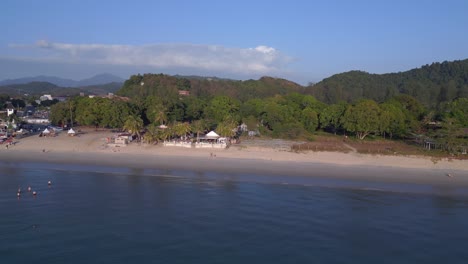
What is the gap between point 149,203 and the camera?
21453 millimetres

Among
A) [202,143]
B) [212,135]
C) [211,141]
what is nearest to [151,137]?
[202,143]

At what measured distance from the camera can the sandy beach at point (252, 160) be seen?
29.5 meters

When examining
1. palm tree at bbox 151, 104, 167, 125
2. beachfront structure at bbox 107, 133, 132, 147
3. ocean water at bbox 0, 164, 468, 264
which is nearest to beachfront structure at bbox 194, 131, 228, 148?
beachfront structure at bbox 107, 133, 132, 147

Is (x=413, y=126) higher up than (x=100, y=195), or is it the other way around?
(x=413, y=126)

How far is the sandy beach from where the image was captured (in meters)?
29.5

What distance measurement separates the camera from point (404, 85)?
9356cm

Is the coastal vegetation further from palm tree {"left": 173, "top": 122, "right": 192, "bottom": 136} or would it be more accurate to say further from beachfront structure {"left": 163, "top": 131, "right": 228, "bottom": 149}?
beachfront structure {"left": 163, "top": 131, "right": 228, "bottom": 149}

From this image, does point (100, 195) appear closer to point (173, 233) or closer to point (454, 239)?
point (173, 233)

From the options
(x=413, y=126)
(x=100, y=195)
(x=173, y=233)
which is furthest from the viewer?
(x=413, y=126)

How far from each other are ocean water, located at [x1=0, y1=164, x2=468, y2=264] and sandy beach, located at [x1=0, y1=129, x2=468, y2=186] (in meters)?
3.81

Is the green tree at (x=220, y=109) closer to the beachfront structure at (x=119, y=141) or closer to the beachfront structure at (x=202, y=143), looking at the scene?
the beachfront structure at (x=202, y=143)

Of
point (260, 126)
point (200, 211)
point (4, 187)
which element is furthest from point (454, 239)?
point (260, 126)

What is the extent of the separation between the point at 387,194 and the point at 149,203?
1328cm

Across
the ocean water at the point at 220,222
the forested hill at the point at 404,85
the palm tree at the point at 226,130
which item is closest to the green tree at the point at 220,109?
the palm tree at the point at 226,130
